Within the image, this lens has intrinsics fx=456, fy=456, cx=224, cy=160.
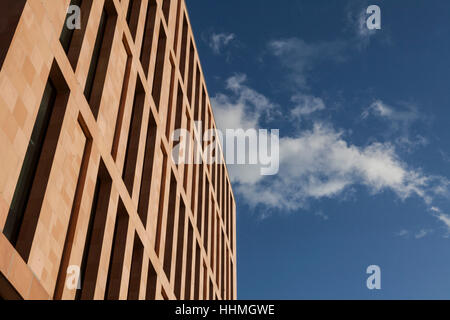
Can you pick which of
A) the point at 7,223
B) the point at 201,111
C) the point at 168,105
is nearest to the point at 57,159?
the point at 7,223

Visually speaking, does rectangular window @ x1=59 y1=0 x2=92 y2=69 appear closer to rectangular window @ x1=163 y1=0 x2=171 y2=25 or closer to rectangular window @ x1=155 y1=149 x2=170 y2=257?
rectangular window @ x1=155 y1=149 x2=170 y2=257

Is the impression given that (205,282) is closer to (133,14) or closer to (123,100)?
(123,100)

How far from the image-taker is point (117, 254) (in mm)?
18719

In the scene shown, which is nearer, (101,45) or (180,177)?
(101,45)

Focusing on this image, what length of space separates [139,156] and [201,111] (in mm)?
18588

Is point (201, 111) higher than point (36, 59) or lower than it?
higher

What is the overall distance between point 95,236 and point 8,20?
801 cm

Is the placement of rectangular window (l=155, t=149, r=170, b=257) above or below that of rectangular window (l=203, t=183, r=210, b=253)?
below

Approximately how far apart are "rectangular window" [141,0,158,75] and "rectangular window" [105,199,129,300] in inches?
338

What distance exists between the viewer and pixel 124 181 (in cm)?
2064

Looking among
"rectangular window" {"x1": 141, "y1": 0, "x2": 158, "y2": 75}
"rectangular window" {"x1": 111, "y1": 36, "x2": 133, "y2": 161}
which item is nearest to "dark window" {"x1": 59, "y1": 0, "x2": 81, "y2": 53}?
"rectangular window" {"x1": 111, "y1": 36, "x2": 133, "y2": 161}

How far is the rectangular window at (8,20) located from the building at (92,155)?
0.11ft

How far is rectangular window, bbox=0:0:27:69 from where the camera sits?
1180cm
